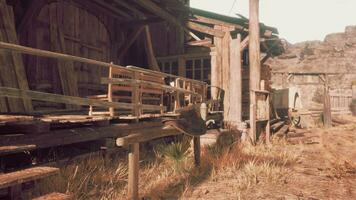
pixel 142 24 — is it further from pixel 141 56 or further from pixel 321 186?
pixel 321 186

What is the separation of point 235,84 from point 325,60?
35558 millimetres

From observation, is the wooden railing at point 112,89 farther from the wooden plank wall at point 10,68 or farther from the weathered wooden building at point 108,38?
the weathered wooden building at point 108,38

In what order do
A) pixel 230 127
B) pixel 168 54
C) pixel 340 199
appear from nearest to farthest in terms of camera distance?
pixel 340 199, pixel 230 127, pixel 168 54

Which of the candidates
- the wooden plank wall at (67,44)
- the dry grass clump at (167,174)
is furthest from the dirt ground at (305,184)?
the wooden plank wall at (67,44)

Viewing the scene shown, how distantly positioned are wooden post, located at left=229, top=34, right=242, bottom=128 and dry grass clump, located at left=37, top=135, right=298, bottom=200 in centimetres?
213

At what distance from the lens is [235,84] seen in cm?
1099

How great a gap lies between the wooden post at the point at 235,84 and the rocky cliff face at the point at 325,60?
1048 inches

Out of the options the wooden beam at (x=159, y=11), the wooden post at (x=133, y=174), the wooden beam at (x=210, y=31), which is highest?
the wooden beam at (x=159, y=11)

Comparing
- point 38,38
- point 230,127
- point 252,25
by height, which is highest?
point 252,25

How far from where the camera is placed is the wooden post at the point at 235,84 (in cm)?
1084

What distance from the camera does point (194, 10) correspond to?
39.5 ft

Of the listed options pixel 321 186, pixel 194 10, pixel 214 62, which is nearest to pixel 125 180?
pixel 321 186

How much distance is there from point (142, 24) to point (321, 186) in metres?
7.81

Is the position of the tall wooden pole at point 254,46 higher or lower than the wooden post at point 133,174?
higher
